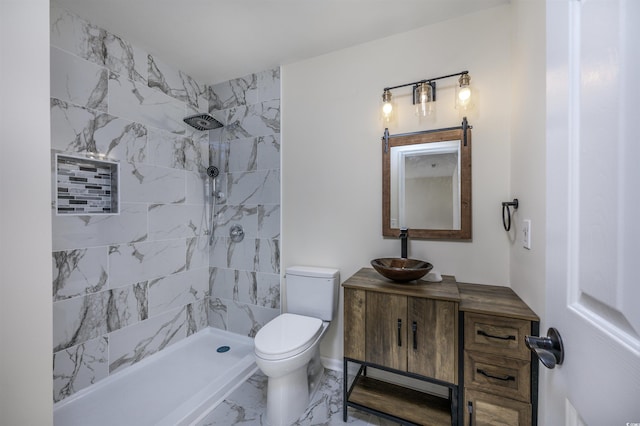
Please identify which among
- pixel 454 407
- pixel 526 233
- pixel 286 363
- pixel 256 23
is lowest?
pixel 454 407

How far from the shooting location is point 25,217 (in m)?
0.77

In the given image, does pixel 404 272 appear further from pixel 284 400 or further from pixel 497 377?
pixel 284 400

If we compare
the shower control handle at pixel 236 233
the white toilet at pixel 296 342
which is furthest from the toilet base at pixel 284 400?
the shower control handle at pixel 236 233

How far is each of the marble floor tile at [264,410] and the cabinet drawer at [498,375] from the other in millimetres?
631

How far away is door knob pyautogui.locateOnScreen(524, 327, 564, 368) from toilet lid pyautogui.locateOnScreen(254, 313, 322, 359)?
1.21m

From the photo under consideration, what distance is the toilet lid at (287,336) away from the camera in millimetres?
1430

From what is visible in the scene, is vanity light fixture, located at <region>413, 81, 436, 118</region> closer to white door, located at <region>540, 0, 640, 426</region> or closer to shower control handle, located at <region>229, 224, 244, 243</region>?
white door, located at <region>540, 0, 640, 426</region>

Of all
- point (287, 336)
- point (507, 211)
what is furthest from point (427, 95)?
point (287, 336)

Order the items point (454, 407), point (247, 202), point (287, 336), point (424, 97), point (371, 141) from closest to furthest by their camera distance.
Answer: point (454, 407) → point (287, 336) → point (424, 97) → point (371, 141) → point (247, 202)

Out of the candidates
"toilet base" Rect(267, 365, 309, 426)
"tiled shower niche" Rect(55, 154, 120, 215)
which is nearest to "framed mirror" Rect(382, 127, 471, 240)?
"toilet base" Rect(267, 365, 309, 426)

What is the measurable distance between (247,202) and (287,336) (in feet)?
4.26

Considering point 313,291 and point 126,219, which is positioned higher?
point 126,219

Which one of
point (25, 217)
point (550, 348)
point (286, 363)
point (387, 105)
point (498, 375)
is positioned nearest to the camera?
point (550, 348)

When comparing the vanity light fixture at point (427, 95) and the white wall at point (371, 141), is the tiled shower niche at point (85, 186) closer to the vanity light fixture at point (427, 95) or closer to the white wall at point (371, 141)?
the white wall at point (371, 141)
